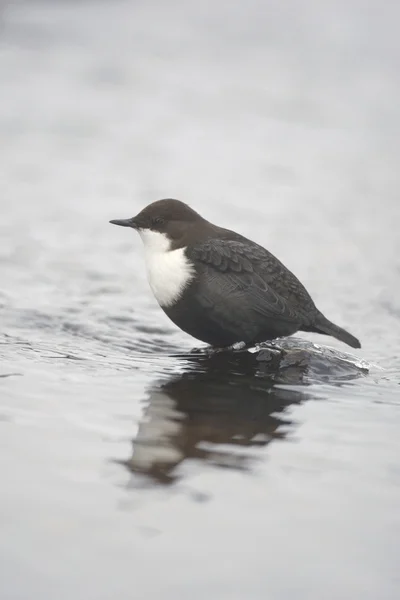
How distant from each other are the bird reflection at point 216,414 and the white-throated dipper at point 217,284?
0.18 m

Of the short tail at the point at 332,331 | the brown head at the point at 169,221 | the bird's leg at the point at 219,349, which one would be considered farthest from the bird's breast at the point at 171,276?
the short tail at the point at 332,331

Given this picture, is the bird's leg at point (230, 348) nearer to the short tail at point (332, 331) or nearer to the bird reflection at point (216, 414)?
the bird reflection at point (216, 414)

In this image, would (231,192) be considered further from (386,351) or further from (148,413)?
(148,413)

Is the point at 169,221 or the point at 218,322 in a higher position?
the point at 169,221

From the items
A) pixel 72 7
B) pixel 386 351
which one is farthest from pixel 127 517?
pixel 72 7

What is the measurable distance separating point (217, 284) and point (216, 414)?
44.4 inches

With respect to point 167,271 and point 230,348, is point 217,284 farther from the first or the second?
point 230,348

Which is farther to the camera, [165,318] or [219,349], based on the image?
[165,318]

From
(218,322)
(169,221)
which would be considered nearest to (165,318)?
(169,221)

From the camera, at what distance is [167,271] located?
17.7ft

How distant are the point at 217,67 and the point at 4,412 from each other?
10.0 m

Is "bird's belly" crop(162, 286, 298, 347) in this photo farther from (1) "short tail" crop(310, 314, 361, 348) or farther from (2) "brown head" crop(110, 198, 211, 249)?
(2) "brown head" crop(110, 198, 211, 249)

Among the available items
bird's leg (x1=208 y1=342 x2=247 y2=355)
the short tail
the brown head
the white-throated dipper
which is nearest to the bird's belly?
the white-throated dipper

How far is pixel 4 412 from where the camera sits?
4.15m
